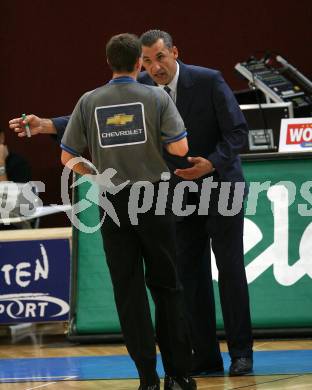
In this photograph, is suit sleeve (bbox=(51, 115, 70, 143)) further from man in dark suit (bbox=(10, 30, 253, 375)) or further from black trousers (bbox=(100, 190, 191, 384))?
black trousers (bbox=(100, 190, 191, 384))

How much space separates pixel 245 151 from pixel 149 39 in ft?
8.93

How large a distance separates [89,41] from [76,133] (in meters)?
7.83

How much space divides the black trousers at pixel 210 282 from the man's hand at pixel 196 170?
38 cm

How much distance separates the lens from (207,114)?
4727 millimetres

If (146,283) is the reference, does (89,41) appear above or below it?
above

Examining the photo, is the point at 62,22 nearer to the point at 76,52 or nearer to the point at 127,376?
the point at 76,52

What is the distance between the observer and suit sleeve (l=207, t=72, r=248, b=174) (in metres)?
4.60

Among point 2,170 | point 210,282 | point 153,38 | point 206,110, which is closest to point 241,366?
point 210,282

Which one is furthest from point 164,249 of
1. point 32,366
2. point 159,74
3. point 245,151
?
point 245,151

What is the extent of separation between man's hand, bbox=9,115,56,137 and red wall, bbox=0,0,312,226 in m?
7.09

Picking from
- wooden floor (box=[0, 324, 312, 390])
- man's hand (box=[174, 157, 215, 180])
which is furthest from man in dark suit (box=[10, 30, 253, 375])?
wooden floor (box=[0, 324, 312, 390])

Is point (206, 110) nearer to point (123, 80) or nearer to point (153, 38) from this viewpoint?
point (153, 38)

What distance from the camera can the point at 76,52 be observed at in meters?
11.8

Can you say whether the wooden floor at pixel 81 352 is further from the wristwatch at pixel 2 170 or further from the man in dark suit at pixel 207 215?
the wristwatch at pixel 2 170
